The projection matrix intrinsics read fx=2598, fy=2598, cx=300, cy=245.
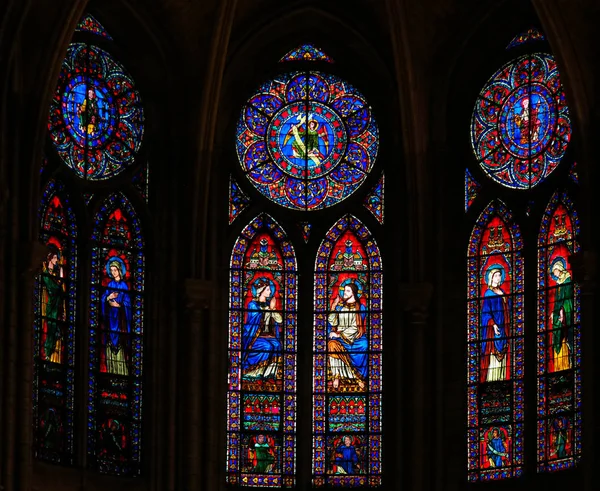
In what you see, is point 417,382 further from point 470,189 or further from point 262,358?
point 470,189

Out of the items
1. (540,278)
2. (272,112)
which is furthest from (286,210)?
(540,278)

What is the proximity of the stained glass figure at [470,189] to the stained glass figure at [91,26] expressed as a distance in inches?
186

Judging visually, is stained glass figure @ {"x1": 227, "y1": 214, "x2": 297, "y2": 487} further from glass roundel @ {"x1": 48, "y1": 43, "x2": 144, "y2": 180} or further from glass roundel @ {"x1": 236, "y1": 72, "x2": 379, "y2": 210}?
glass roundel @ {"x1": 48, "y1": 43, "x2": 144, "y2": 180}

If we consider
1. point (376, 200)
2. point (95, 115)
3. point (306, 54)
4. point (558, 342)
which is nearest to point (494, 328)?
point (558, 342)

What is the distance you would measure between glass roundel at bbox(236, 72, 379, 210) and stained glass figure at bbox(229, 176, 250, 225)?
0.22 metres

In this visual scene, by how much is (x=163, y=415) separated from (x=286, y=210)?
127 inches

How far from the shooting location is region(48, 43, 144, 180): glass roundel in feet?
102

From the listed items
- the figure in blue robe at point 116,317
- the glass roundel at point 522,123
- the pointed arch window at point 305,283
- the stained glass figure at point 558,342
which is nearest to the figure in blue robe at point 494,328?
the stained glass figure at point 558,342

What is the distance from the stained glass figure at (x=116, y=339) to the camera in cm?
3066

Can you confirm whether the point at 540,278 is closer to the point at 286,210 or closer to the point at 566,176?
the point at 566,176

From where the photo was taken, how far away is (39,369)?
30031 millimetres

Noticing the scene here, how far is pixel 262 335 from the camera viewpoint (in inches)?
1254

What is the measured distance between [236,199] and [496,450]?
4530 millimetres

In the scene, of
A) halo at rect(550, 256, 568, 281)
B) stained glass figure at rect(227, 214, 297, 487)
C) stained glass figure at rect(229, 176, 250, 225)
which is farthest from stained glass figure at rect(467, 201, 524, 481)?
stained glass figure at rect(229, 176, 250, 225)
